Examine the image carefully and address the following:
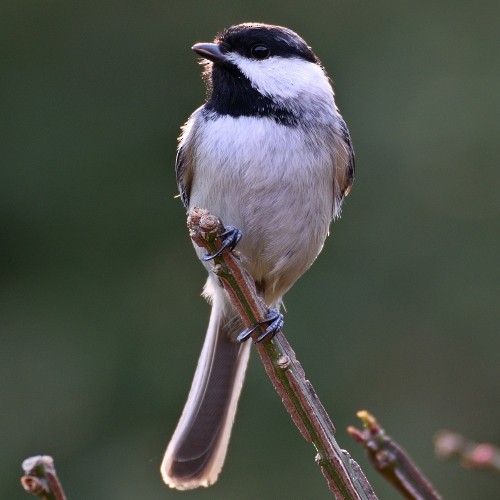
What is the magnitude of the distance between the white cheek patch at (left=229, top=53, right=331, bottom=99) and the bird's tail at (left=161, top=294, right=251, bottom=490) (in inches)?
27.3

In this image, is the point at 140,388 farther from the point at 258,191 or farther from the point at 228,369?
the point at 258,191

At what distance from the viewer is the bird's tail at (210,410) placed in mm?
2441

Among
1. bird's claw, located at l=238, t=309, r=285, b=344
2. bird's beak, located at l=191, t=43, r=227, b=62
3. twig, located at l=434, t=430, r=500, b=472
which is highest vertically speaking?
bird's beak, located at l=191, t=43, r=227, b=62

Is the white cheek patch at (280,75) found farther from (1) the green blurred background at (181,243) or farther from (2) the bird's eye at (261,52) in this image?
(1) the green blurred background at (181,243)

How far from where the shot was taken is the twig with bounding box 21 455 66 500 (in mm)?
1232

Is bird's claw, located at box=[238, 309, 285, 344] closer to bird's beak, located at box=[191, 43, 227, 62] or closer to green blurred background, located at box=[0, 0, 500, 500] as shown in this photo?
bird's beak, located at box=[191, 43, 227, 62]

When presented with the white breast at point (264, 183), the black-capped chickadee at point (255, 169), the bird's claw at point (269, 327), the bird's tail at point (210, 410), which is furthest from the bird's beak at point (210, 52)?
the bird's claw at point (269, 327)

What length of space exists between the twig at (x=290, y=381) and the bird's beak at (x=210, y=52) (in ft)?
2.84

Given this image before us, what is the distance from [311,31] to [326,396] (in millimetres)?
2050

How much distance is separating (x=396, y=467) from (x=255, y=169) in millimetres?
1347

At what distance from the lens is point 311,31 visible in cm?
530

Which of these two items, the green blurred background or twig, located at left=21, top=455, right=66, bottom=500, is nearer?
Answer: twig, located at left=21, top=455, right=66, bottom=500

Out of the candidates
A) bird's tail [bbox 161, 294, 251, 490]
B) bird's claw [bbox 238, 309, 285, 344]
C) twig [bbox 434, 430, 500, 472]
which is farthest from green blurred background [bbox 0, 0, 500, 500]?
twig [bbox 434, 430, 500, 472]

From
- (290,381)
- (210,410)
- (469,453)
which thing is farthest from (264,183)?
(469,453)
